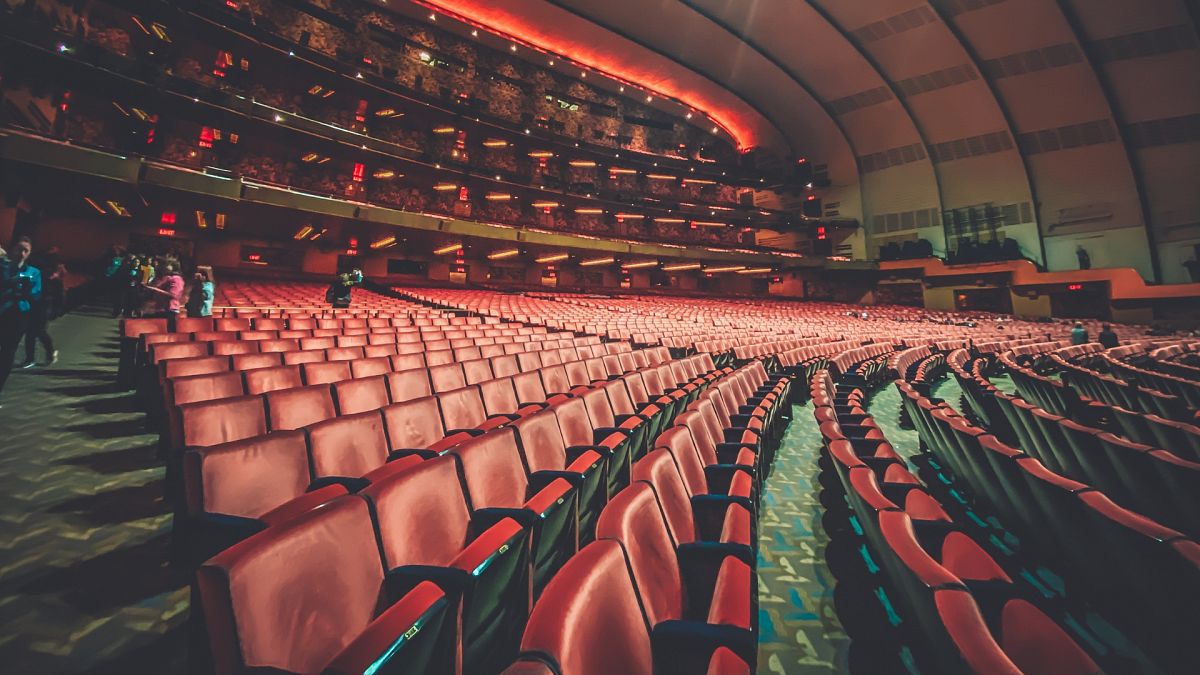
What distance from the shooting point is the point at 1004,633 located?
0.79 m

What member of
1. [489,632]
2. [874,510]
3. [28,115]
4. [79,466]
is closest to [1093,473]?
[874,510]

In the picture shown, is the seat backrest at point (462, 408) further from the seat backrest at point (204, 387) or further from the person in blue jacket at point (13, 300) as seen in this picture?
the person in blue jacket at point (13, 300)

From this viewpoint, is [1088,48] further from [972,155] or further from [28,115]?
[28,115]

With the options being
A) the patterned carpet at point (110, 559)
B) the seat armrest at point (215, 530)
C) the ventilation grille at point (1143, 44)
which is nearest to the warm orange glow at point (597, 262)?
the patterned carpet at point (110, 559)

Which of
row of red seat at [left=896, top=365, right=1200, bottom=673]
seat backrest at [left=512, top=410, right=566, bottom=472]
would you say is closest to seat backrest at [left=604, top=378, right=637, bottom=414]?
seat backrest at [left=512, top=410, right=566, bottom=472]

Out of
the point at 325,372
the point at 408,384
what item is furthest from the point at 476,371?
the point at 325,372

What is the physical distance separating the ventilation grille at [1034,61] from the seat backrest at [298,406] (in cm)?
1971

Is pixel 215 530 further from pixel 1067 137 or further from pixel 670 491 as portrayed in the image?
pixel 1067 137

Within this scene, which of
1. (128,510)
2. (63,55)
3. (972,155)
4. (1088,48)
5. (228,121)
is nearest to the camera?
(128,510)

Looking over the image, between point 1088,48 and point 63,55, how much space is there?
75.8 feet

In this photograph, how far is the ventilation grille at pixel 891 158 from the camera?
16062 mm

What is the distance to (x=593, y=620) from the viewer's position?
0.66 meters

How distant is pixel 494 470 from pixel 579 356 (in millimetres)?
2626

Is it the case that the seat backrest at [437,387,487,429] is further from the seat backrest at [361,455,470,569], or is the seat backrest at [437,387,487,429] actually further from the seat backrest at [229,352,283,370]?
the seat backrest at [229,352,283,370]
